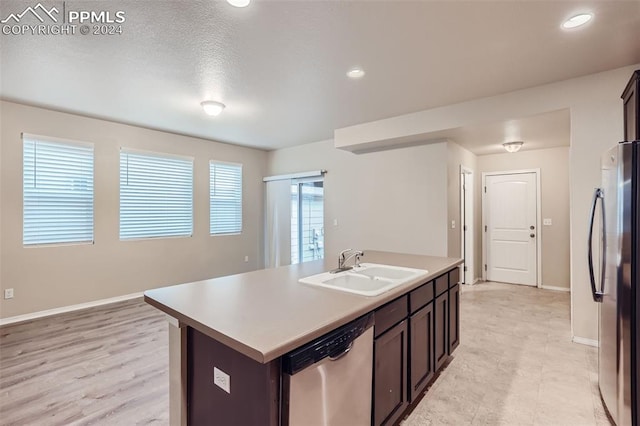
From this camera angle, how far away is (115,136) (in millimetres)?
4488

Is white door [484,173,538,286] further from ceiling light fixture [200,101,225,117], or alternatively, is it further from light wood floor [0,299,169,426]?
light wood floor [0,299,169,426]

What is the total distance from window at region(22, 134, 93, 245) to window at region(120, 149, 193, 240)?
17.8 inches

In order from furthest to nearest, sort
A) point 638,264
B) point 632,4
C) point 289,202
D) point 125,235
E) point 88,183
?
point 289,202, point 125,235, point 88,183, point 632,4, point 638,264

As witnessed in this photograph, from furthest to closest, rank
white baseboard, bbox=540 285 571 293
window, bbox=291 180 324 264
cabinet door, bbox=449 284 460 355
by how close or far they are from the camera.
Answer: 1. window, bbox=291 180 324 264
2. white baseboard, bbox=540 285 571 293
3. cabinet door, bbox=449 284 460 355

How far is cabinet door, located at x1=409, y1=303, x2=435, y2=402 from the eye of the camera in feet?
6.28

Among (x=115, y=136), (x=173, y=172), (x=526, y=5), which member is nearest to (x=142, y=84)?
(x=115, y=136)

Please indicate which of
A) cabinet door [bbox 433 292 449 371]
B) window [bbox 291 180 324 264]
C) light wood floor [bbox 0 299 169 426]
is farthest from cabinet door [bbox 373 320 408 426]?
window [bbox 291 180 324 264]

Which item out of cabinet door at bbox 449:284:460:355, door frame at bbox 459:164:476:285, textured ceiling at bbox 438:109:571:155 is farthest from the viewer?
door frame at bbox 459:164:476:285

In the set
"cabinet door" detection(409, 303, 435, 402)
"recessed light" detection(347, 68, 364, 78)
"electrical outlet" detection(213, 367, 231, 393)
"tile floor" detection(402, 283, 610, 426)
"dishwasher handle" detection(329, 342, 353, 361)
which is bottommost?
"tile floor" detection(402, 283, 610, 426)

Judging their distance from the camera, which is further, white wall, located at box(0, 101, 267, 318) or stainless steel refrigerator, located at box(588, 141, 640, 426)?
white wall, located at box(0, 101, 267, 318)

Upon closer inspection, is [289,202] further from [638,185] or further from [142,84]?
[638,185]

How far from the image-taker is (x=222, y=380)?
4.15 ft

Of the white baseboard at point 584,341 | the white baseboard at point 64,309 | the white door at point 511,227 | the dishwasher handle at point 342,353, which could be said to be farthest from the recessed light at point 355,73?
the white baseboard at point 64,309

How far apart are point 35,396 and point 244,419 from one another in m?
2.11
